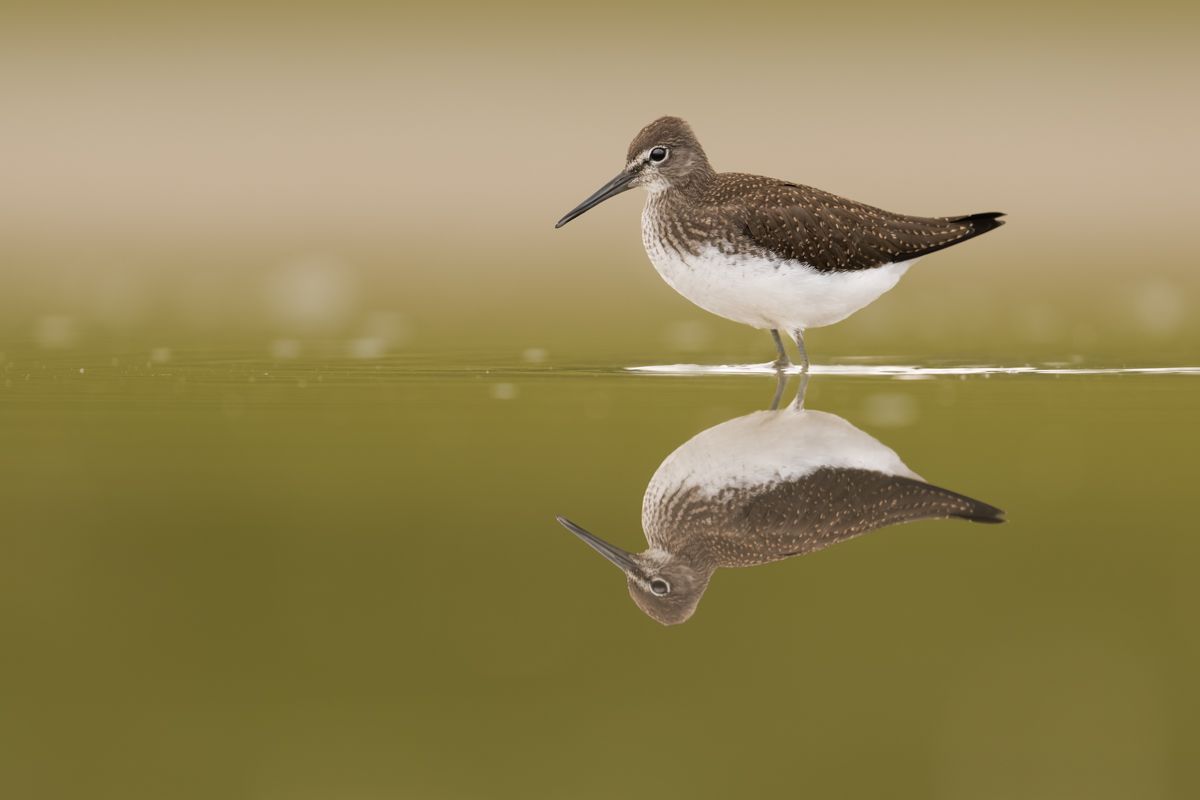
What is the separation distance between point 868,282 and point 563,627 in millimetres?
6910

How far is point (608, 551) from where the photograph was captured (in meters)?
6.74

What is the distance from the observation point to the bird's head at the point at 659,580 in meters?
6.11

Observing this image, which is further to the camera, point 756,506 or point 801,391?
point 801,391

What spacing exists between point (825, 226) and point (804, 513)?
16.4 feet

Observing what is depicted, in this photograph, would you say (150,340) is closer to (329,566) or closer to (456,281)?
(456,281)

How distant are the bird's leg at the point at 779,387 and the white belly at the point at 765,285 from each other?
0.36m

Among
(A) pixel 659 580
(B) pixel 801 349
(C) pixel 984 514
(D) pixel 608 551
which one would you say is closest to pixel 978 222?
(B) pixel 801 349

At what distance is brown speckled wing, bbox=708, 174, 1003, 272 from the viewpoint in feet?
38.2

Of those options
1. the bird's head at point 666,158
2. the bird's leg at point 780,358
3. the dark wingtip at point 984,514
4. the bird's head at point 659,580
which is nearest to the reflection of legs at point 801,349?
the bird's leg at point 780,358

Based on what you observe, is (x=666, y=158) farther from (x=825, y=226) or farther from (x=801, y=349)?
(x=801, y=349)

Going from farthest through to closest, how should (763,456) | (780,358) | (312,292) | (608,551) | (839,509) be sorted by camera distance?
(312,292), (780,358), (763,456), (839,509), (608,551)

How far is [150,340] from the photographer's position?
14.4 meters

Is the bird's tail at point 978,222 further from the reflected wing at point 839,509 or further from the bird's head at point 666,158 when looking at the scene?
the reflected wing at point 839,509

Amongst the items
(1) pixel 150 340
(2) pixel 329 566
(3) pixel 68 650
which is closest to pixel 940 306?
(1) pixel 150 340
